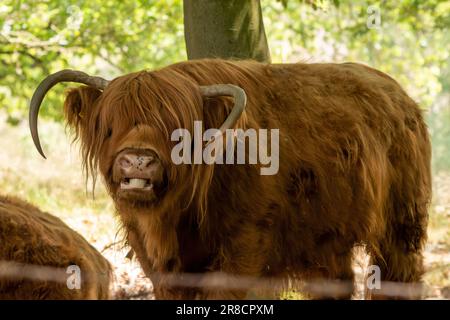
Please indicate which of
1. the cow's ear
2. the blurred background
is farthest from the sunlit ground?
the cow's ear

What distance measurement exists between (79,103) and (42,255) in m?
0.83


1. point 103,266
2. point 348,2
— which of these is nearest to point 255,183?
point 103,266

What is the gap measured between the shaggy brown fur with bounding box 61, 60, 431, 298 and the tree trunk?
86cm

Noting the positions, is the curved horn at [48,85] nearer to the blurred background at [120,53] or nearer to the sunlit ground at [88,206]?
the sunlit ground at [88,206]

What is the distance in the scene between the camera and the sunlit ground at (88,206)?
6.13 meters

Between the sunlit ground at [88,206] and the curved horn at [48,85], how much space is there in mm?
418

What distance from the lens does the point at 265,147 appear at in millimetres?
4031

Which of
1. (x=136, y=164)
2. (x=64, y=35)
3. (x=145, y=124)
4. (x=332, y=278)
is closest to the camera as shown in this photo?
(x=136, y=164)

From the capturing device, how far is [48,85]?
3951 mm

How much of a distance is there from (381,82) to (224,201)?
1557mm

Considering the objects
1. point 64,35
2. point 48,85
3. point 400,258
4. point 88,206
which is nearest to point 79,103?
point 48,85

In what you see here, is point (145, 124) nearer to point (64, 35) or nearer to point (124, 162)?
point (124, 162)

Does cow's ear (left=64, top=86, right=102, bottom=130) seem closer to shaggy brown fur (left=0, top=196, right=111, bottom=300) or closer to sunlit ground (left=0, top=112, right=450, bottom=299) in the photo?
sunlit ground (left=0, top=112, right=450, bottom=299)

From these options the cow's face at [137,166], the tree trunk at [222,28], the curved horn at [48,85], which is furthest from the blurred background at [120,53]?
the cow's face at [137,166]
